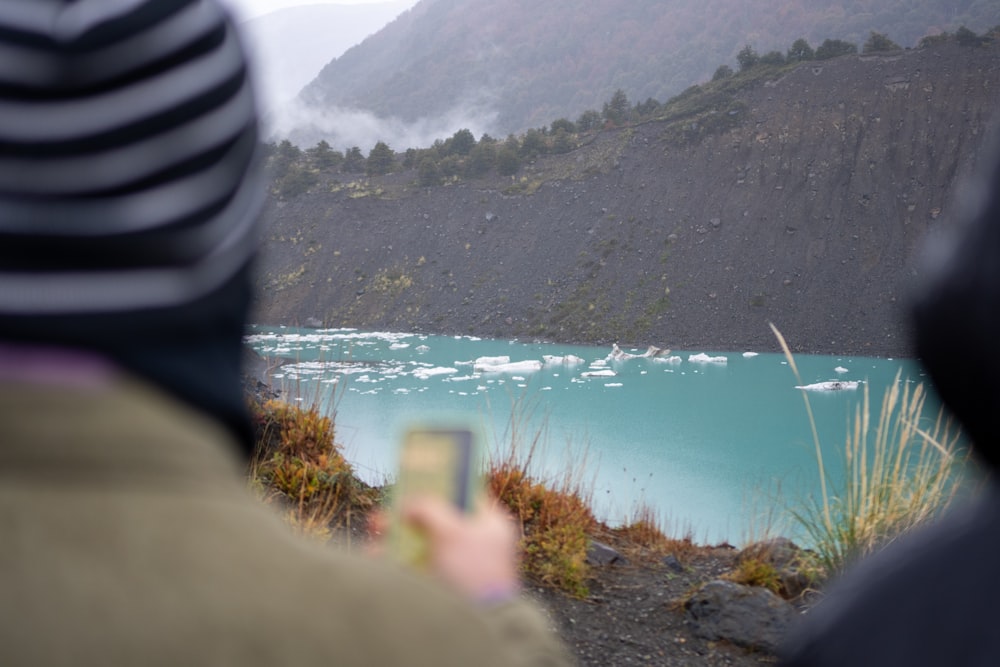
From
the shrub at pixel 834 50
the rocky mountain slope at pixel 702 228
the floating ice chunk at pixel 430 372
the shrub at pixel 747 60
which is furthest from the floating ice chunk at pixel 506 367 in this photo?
the shrub at pixel 747 60

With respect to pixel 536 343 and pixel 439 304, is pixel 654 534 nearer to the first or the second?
pixel 536 343

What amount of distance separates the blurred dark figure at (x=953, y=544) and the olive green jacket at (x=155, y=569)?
238 millimetres

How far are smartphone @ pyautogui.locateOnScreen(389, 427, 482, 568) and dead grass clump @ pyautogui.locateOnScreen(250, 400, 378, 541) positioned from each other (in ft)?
8.79

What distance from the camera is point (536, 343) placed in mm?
27031

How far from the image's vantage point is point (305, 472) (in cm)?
371

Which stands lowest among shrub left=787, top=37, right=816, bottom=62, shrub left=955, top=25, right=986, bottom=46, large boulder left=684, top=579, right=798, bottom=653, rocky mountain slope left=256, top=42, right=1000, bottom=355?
large boulder left=684, top=579, right=798, bottom=653

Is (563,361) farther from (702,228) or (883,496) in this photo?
(883,496)

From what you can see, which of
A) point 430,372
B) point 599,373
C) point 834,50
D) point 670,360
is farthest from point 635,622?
point 834,50

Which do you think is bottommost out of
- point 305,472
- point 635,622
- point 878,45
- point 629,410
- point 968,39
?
point 629,410

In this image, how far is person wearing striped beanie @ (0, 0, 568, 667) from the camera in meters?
0.36

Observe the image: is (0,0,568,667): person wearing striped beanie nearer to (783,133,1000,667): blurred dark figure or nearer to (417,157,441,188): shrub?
(783,133,1000,667): blurred dark figure

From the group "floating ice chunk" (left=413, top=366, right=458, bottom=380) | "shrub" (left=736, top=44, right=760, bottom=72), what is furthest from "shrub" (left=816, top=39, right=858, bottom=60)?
"floating ice chunk" (left=413, top=366, right=458, bottom=380)

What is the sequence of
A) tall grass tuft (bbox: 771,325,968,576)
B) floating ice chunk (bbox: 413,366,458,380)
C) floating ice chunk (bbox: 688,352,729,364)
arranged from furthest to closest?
floating ice chunk (bbox: 688,352,729,364), floating ice chunk (bbox: 413,366,458,380), tall grass tuft (bbox: 771,325,968,576)

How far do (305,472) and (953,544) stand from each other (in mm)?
3509
